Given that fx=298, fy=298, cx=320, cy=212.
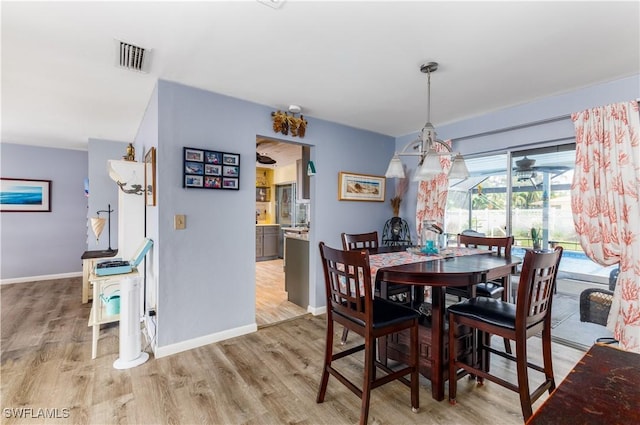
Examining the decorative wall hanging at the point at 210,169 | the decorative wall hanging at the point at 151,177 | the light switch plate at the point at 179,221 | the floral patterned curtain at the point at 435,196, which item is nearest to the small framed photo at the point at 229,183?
the decorative wall hanging at the point at 210,169

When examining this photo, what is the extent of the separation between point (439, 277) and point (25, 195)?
6.54 m

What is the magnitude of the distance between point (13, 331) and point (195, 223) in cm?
223

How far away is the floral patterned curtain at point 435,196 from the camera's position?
12.3 feet

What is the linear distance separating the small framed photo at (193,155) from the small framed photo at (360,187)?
68.0 inches

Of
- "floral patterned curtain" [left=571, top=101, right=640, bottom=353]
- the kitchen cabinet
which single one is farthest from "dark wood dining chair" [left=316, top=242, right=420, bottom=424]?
the kitchen cabinet

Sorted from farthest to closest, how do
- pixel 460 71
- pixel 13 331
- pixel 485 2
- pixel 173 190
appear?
1. pixel 13 331
2. pixel 173 190
3. pixel 460 71
4. pixel 485 2

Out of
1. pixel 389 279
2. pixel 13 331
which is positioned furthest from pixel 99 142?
pixel 389 279

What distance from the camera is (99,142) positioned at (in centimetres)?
477

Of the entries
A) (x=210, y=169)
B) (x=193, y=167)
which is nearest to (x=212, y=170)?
(x=210, y=169)

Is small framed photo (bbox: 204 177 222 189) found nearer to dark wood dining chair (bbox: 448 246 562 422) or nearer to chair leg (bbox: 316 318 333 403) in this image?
chair leg (bbox: 316 318 333 403)

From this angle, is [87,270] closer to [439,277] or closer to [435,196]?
[439,277]

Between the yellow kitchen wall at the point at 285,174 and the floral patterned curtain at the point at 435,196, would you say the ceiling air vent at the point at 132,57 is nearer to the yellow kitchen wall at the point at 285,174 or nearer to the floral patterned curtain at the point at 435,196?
the floral patterned curtain at the point at 435,196

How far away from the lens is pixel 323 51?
2098 millimetres

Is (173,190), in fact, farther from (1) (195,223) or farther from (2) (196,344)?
(2) (196,344)
